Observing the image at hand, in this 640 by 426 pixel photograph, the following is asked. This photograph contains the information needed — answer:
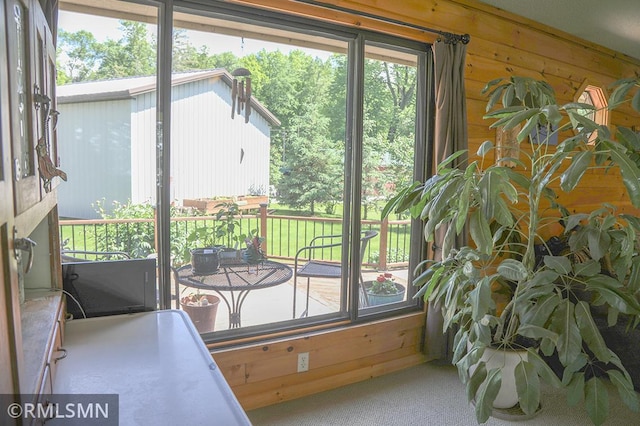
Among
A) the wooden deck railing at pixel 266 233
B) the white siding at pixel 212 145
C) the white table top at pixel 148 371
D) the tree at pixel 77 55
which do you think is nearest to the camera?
the white table top at pixel 148 371

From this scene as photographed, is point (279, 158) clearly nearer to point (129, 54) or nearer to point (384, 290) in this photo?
point (129, 54)

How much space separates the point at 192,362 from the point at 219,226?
110 centimetres

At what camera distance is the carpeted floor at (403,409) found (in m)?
2.29

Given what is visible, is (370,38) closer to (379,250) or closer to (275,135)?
(275,135)

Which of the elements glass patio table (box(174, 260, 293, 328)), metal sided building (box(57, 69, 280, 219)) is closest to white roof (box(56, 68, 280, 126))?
metal sided building (box(57, 69, 280, 219))

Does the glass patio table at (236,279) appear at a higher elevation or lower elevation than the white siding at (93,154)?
lower

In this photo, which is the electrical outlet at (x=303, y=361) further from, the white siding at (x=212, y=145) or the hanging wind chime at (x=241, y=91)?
the hanging wind chime at (x=241, y=91)

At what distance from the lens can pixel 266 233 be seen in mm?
2498

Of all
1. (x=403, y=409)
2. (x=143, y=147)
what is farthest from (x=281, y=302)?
(x=143, y=147)

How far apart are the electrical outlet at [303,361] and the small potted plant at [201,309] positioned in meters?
0.54

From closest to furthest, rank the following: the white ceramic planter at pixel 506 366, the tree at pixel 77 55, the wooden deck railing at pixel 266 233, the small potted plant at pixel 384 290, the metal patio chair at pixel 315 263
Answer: the tree at pixel 77 55 → the wooden deck railing at pixel 266 233 → the white ceramic planter at pixel 506 366 → the metal patio chair at pixel 315 263 → the small potted plant at pixel 384 290

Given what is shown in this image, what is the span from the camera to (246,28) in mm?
2273

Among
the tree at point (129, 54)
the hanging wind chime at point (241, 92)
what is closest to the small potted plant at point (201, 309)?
the hanging wind chime at point (241, 92)

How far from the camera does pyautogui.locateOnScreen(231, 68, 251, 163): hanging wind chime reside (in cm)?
228
